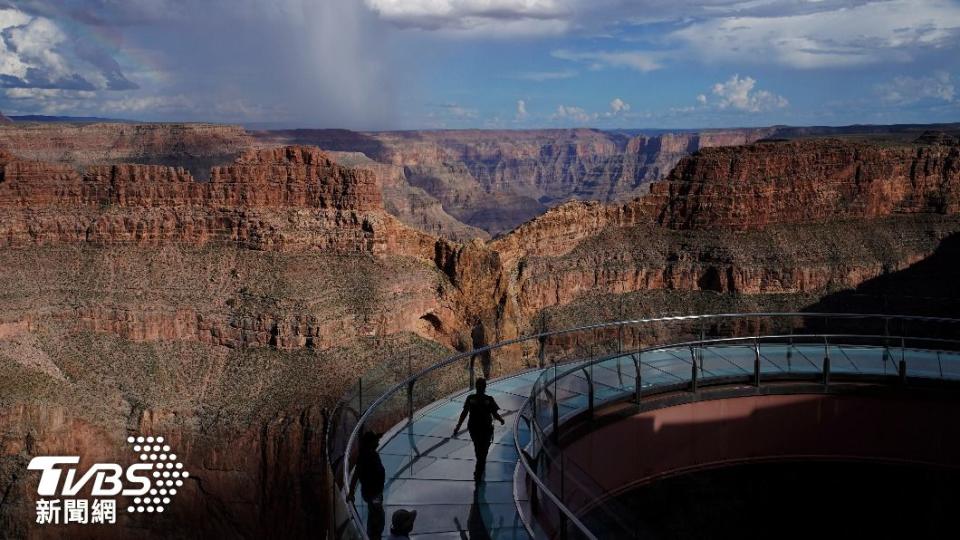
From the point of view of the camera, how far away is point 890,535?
17.2 meters

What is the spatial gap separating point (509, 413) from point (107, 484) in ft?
105

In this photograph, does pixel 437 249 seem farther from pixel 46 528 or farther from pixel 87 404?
pixel 46 528

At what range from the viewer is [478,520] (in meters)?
11.5

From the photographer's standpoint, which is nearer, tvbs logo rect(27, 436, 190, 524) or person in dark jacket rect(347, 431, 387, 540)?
person in dark jacket rect(347, 431, 387, 540)

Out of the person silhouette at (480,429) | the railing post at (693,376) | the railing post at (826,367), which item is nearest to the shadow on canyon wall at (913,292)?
the railing post at (826,367)

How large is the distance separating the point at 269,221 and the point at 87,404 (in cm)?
1868

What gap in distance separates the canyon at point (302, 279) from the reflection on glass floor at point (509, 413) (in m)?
24.7

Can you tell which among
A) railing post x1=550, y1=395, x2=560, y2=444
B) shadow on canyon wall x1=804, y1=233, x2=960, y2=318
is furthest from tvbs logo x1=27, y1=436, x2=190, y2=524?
shadow on canyon wall x1=804, y1=233, x2=960, y2=318

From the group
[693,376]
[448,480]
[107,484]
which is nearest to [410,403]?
[448,480]

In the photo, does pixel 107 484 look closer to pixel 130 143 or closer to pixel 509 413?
pixel 509 413

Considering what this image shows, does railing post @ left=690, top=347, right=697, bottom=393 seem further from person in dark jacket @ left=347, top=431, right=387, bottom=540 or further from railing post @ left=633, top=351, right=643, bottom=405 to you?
person in dark jacket @ left=347, top=431, right=387, bottom=540

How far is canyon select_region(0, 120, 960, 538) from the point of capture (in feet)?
149

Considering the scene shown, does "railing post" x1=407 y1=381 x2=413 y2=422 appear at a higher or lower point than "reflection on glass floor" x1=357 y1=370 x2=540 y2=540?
higher

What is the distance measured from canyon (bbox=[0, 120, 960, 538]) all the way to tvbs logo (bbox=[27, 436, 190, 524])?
840 mm
